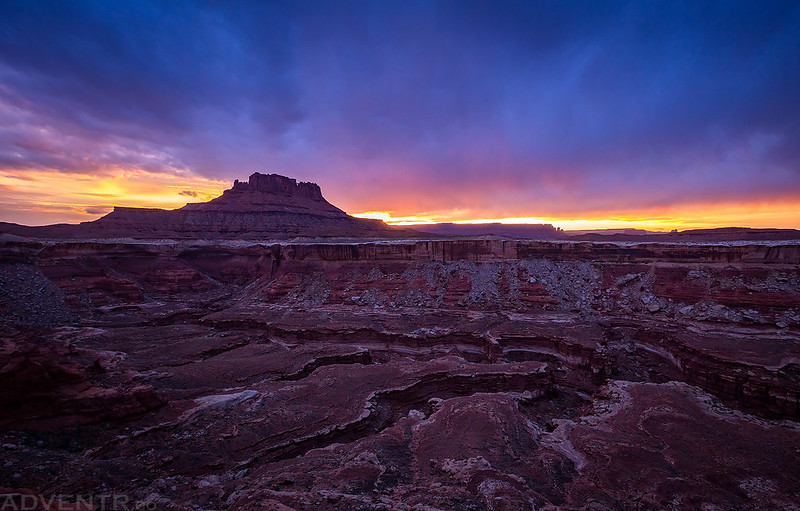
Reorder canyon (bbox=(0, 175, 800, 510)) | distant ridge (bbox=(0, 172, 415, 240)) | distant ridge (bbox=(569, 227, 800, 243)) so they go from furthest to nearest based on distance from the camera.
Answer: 1. distant ridge (bbox=(0, 172, 415, 240))
2. distant ridge (bbox=(569, 227, 800, 243))
3. canyon (bbox=(0, 175, 800, 510))

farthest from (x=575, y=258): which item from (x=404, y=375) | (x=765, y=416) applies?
(x=404, y=375)

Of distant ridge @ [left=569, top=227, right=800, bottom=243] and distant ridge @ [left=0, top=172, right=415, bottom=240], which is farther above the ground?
distant ridge @ [left=0, top=172, right=415, bottom=240]

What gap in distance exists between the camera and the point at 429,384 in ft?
54.4

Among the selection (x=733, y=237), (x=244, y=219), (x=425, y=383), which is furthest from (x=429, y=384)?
(x=244, y=219)

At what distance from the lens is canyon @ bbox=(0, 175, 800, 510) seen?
29.1ft

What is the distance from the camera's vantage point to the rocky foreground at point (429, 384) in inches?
350

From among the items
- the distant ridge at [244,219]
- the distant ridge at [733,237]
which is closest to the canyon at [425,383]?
the distant ridge at [733,237]

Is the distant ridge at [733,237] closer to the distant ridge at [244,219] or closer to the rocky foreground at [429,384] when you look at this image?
the rocky foreground at [429,384]

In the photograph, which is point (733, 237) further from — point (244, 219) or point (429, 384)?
point (244, 219)

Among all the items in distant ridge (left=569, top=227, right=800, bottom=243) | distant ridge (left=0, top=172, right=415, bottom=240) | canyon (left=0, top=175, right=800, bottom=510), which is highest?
distant ridge (left=0, top=172, right=415, bottom=240)

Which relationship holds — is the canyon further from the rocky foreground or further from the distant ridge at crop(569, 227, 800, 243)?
the distant ridge at crop(569, 227, 800, 243)

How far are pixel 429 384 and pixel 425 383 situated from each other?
23 centimetres

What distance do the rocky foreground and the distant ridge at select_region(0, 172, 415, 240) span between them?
41.6 metres

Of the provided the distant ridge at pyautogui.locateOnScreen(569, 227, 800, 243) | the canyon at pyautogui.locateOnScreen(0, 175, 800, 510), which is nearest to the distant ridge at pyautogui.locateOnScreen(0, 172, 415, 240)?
the canyon at pyautogui.locateOnScreen(0, 175, 800, 510)
